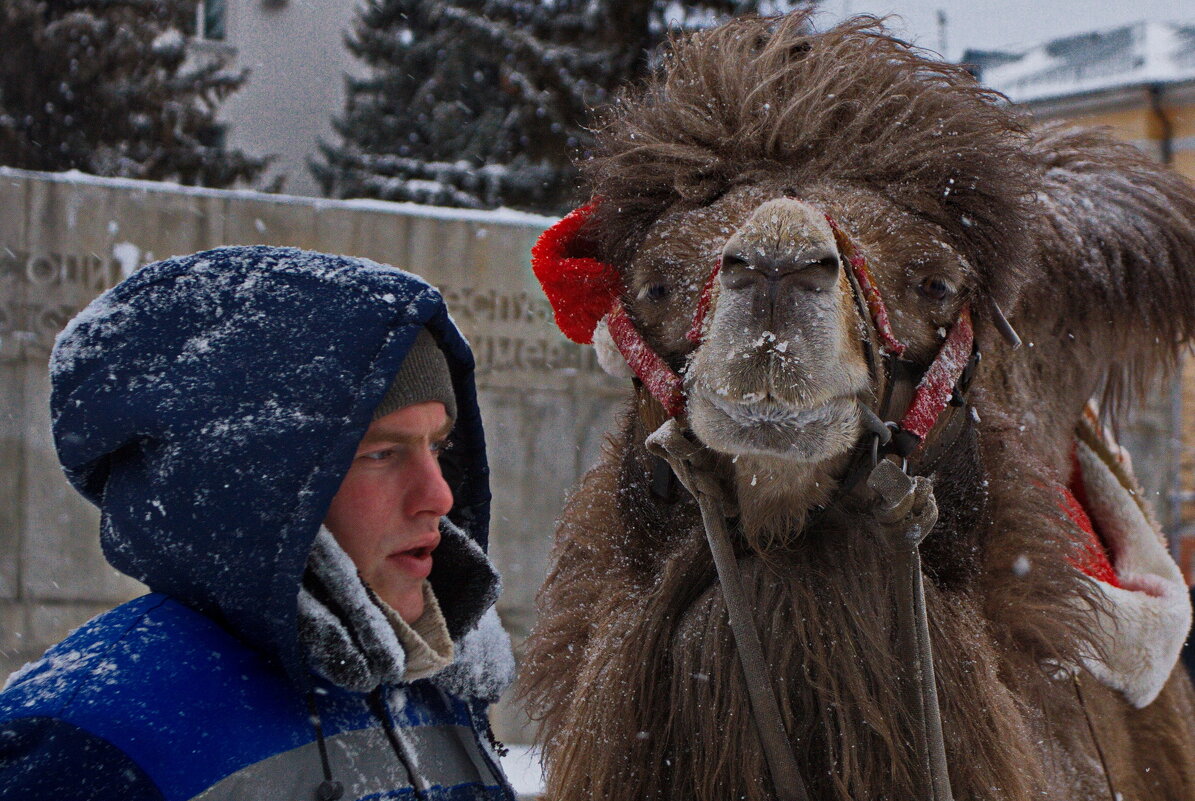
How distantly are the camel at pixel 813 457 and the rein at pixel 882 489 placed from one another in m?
0.01

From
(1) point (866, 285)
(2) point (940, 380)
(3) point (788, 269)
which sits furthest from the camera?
(2) point (940, 380)

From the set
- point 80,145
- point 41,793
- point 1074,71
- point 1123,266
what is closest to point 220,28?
point 80,145

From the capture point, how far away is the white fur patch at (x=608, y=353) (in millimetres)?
2166

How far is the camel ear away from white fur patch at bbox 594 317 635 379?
40 mm

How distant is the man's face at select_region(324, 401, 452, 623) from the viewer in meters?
1.45

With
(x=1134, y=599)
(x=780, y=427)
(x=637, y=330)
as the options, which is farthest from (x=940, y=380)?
(x=1134, y=599)

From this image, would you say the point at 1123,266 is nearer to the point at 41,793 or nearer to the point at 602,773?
the point at 602,773

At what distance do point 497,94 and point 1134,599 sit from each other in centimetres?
931

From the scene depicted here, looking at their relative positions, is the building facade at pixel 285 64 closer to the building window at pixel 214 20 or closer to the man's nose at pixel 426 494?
the building window at pixel 214 20

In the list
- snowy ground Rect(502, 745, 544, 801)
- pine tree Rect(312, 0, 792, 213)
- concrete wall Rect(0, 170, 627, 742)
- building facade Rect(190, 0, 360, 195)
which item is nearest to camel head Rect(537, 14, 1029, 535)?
snowy ground Rect(502, 745, 544, 801)

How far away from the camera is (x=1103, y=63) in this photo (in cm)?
1717

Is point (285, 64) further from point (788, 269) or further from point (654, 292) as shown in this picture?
point (788, 269)

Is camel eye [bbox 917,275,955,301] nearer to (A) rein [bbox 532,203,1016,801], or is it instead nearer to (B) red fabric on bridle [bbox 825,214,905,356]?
(A) rein [bbox 532,203,1016,801]

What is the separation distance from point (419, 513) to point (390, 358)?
0.22 meters
